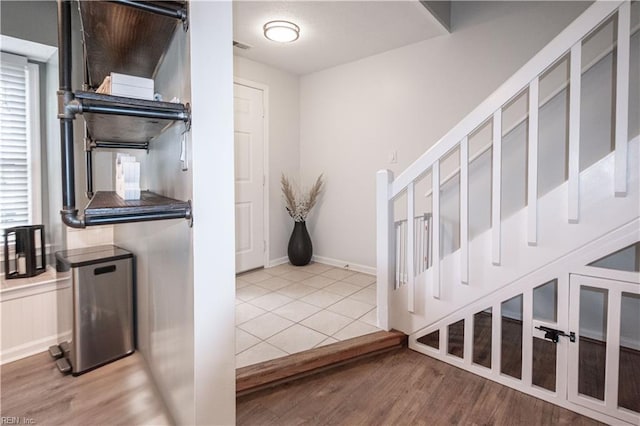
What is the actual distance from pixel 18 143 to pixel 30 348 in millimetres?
1387

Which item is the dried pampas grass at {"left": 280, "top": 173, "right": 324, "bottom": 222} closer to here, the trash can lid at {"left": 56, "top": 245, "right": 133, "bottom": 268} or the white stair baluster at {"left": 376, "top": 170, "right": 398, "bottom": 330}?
the white stair baluster at {"left": 376, "top": 170, "right": 398, "bottom": 330}

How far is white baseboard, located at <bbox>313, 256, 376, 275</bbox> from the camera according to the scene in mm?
3578

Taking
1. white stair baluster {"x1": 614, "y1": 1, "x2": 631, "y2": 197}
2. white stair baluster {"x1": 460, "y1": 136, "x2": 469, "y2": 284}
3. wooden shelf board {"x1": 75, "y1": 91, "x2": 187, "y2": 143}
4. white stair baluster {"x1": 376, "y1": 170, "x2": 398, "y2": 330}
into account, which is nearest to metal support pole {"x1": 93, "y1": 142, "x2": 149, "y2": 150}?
wooden shelf board {"x1": 75, "y1": 91, "x2": 187, "y2": 143}

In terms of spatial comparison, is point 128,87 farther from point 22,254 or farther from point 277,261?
point 277,261

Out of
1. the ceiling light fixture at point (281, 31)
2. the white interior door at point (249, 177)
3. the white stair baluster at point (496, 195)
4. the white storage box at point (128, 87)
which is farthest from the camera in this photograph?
the white interior door at point (249, 177)

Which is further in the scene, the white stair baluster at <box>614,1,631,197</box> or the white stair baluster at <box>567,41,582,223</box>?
the white stair baluster at <box>567,41,582,223</box>

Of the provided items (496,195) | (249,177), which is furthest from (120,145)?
(496,195)

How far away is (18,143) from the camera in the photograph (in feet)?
7.52

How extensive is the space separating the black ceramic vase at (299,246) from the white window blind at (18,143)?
7.53ft

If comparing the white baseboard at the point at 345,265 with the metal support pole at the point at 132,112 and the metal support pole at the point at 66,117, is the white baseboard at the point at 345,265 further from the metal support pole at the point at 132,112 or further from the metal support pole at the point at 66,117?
the metal support pole at the point at 66,117

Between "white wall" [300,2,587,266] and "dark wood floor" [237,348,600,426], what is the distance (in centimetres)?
173

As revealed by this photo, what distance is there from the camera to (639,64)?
1.96m

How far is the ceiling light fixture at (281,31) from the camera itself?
2692 mm

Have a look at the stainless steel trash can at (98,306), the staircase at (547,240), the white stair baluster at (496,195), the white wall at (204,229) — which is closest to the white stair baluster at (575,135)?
the staircase at (547,240)
